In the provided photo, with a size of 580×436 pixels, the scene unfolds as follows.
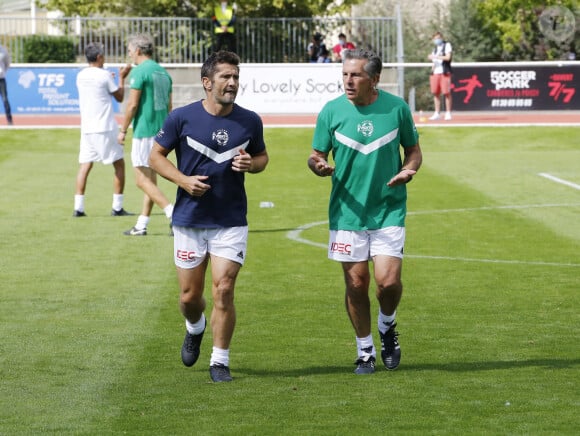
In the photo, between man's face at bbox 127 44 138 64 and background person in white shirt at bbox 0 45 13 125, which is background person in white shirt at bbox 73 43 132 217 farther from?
background person in white shirt at bbox 0 45 13 125

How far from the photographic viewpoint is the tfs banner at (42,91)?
33.9 metres

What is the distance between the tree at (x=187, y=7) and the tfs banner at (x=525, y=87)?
887cm

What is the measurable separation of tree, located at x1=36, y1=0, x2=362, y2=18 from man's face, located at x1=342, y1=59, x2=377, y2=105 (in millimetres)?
32642

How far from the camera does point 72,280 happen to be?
12984 millimetres

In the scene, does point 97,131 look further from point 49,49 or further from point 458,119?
point 49,49

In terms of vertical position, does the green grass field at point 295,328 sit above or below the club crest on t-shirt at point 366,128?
below

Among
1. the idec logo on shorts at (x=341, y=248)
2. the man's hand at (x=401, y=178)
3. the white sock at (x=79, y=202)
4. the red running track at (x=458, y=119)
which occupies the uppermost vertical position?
the man's hand at (x=401, y=178)

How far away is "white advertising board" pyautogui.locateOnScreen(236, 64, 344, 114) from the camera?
Answer: 107 ft

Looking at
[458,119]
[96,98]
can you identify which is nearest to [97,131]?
[96,98]

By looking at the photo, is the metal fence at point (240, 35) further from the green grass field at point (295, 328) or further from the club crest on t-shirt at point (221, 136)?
the club crest on t-shirt at point (221, 136)

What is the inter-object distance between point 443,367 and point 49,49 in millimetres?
32161

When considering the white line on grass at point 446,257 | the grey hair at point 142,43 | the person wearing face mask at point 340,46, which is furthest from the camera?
the person wearing face mask at point 340,46

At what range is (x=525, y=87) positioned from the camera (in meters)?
34.5

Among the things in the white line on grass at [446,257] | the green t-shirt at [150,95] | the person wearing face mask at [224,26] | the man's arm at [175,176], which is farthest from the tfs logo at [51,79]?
the man's arm at [175,176]
